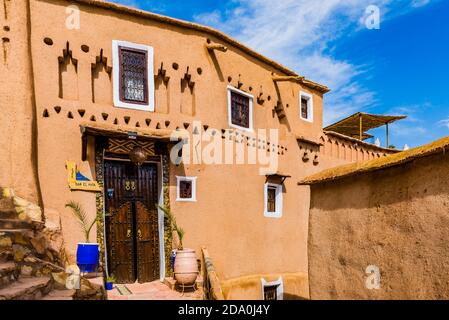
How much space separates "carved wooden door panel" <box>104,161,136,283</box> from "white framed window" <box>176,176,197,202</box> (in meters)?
1.36

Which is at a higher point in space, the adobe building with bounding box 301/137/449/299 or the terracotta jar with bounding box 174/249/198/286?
the adobe building with bounding box 301/137/449/299

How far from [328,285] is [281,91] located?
30.3 ft

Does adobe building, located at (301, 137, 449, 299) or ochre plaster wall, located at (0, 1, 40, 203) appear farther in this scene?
ochre plaster wall, located at (0, 1, 40, 203)

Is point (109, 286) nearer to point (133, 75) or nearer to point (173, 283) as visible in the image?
point (173, 283)

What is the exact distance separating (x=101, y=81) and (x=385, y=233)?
26.4ft

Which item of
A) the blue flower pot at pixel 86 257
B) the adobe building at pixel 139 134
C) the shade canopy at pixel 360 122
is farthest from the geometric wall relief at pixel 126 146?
the shade canopy at pixel 360 122

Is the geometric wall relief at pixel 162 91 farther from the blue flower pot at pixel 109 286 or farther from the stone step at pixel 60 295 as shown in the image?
the stone step at pixel 60 295

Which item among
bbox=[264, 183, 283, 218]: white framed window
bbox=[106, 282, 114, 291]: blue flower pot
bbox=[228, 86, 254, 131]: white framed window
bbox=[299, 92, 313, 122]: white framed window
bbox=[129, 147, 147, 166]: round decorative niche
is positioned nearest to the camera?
bbox=[106, 282, 114, 291]: blue flower pot

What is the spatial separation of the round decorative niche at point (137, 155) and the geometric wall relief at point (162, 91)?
4.85 feet

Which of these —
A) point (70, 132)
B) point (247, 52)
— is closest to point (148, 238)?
point (70, 132)

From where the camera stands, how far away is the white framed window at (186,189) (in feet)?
35.8

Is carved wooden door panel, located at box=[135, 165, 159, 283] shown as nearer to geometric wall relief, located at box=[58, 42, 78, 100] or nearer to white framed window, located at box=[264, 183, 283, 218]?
geometric wall relief, located at box=[58, 42, 78, 100]

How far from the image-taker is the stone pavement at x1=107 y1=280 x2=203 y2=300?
28.0 ft

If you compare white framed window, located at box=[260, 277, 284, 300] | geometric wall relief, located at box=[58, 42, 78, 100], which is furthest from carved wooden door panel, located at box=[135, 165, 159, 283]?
white framed window, located at box=[260, 277, 284, 300]
